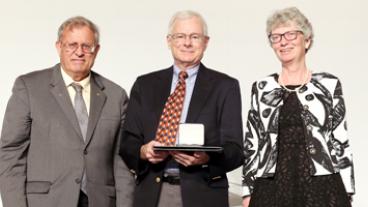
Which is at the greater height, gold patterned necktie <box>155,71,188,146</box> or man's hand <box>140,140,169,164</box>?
gold patterned necktie <box>155,71,188,146</box>

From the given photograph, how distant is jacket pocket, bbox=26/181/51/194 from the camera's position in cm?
219

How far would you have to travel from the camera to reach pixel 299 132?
2.04m

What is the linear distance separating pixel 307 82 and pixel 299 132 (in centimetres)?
19

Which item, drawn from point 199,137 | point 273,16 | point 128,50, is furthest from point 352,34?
point 199,137

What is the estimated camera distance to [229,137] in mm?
2172

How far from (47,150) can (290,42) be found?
3.26ft

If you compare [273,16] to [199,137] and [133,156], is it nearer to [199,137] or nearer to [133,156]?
[199,137]

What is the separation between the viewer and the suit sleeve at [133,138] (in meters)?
2.19

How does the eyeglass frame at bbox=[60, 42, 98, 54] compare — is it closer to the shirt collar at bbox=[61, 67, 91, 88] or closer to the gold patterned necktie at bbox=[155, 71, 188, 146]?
the shirt collar at bbox=[61, 67, 91, 88]

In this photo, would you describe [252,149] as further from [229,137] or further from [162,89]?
[162,89]

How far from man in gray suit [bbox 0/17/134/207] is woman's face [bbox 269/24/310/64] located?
2.42ft

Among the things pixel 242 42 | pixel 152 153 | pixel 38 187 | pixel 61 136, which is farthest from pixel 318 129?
pixel 242 42

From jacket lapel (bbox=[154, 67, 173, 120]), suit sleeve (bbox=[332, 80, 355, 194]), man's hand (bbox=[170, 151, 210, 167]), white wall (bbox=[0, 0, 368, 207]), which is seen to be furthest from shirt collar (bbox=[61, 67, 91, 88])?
white wall (bbox=[0, 0, 368, 207])

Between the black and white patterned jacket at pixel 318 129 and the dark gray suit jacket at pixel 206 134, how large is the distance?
0.11 meters
